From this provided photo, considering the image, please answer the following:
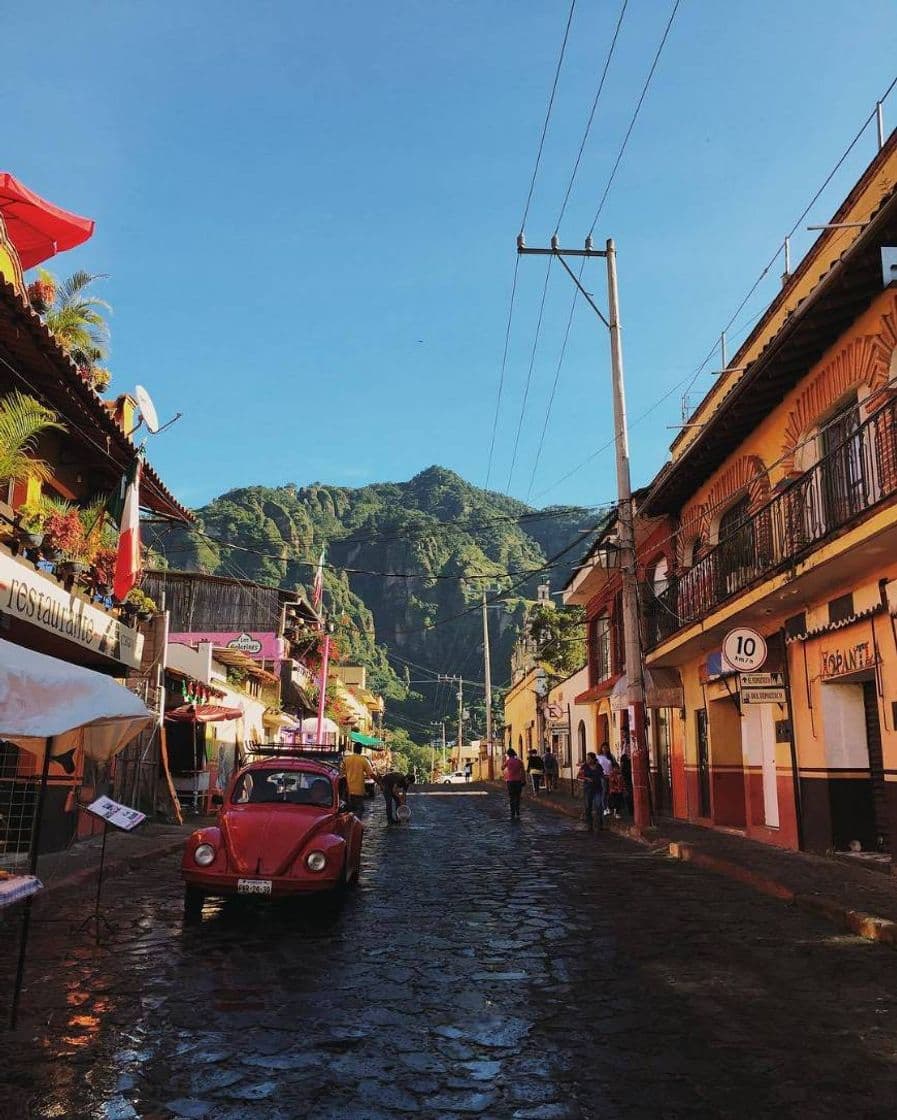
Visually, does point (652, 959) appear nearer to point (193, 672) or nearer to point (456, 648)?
point (193, 672)

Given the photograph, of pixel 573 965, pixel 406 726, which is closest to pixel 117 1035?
pixel 573 965

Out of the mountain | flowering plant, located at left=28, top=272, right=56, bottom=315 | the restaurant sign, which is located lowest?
the restaurant sign

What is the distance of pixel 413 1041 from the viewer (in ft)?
17.3

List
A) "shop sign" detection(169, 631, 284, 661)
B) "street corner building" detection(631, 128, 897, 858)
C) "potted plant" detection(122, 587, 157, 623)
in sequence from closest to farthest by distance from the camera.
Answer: "street corner building" detection(631, 128, 897, 858) < "potted plant" detection(122, 587, 157, 623) < "shop sign" detection(169, 631, 284, 661)

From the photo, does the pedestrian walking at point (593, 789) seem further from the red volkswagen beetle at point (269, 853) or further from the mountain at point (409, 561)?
the mountain at point (409, 561)

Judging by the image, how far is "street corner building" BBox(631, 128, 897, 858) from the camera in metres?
11.8

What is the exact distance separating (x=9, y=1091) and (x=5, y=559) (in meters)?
8.78

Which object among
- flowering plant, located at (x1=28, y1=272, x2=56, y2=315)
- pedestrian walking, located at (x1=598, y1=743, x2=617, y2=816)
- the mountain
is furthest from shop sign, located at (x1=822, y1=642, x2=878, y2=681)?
the mountain

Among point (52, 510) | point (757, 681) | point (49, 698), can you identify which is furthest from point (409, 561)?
point (49, 698)

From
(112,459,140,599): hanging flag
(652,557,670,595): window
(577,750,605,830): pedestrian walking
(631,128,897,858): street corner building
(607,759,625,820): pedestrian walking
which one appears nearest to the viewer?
(631,128,897,858): street corner building

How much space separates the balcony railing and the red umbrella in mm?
13479

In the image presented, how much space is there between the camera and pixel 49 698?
6.21m

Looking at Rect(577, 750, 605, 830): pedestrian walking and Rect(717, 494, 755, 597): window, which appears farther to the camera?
Rect(577, 750, 605, 830): pedestrian walking

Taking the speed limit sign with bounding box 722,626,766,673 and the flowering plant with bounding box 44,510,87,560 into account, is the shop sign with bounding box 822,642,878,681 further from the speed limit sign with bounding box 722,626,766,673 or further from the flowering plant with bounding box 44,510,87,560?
the flowering plant with bounding box 44,510,87,560
